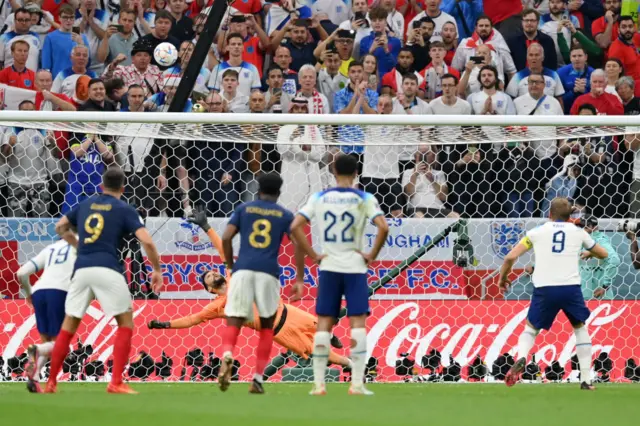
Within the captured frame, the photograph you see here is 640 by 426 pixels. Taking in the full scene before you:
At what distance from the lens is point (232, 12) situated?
17.7m

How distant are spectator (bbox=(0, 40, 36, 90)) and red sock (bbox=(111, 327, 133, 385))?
7.24m

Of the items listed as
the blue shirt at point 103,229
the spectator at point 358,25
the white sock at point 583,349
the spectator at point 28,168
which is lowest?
the white sock at point 583,349

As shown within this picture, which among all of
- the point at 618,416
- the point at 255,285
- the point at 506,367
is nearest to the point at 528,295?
the point at 506,367

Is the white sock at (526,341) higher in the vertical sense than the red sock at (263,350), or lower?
higher

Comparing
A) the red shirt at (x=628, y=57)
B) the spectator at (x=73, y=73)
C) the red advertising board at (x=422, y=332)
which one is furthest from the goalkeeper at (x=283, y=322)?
the red shirt at (x=628, y=57)

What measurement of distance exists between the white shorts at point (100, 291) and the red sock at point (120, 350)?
0.17 m

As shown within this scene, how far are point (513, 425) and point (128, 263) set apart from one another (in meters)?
6.72

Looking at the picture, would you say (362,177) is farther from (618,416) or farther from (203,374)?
(618,416)

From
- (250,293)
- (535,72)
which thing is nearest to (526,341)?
(250,293)

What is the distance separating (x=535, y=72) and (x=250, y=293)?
8303mm

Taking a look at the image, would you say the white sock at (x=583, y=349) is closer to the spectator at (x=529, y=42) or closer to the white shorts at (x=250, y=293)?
the white shorts at (x=250, y=293)

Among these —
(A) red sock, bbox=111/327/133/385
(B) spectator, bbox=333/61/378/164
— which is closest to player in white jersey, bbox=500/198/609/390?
(A) red sock, bbox=111/327/133/385

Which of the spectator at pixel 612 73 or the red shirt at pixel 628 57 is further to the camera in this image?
the red shirt at pixel 628 57

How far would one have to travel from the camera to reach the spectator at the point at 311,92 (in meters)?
16.0
